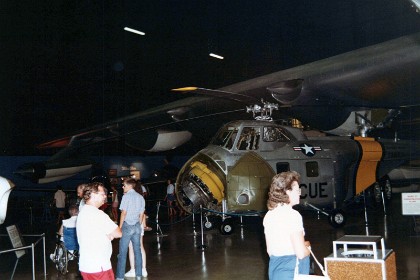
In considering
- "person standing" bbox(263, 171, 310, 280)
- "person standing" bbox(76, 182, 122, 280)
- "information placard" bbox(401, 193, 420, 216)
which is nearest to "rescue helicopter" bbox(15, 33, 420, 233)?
"information placard" bbox(401, 193, 420, 216)

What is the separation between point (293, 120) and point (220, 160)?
6.20 m

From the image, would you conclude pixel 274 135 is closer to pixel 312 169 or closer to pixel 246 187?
pixel 312 169

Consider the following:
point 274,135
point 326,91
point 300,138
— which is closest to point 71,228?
point 274,135

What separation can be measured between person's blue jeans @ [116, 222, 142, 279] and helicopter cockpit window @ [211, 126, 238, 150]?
15.6 ft

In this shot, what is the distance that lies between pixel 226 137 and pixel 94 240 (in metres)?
7.24

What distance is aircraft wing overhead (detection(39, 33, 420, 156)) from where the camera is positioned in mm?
12070

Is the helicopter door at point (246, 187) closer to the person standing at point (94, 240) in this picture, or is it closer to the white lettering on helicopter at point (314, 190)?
the white lettering on helicopter at point (314, 190)

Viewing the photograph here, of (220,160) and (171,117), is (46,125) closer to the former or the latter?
(171,117)

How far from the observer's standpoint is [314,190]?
11.5 meters

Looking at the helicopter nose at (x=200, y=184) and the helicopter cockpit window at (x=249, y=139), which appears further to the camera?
the helicopter cockpit window at (x=249, y=139)

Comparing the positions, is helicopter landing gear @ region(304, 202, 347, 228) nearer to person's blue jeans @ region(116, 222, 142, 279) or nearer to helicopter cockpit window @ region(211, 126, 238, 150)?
helicopter cockpit window @ region(211, 126, 238, 150)

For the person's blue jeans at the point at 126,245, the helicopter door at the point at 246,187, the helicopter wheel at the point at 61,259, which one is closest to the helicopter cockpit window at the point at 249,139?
the helicopter door at the point at 246,187

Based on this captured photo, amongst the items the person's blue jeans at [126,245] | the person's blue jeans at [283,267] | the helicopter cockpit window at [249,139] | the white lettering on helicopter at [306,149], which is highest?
the helicopter cockpit window at [249,139]

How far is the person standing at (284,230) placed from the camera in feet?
10.6
